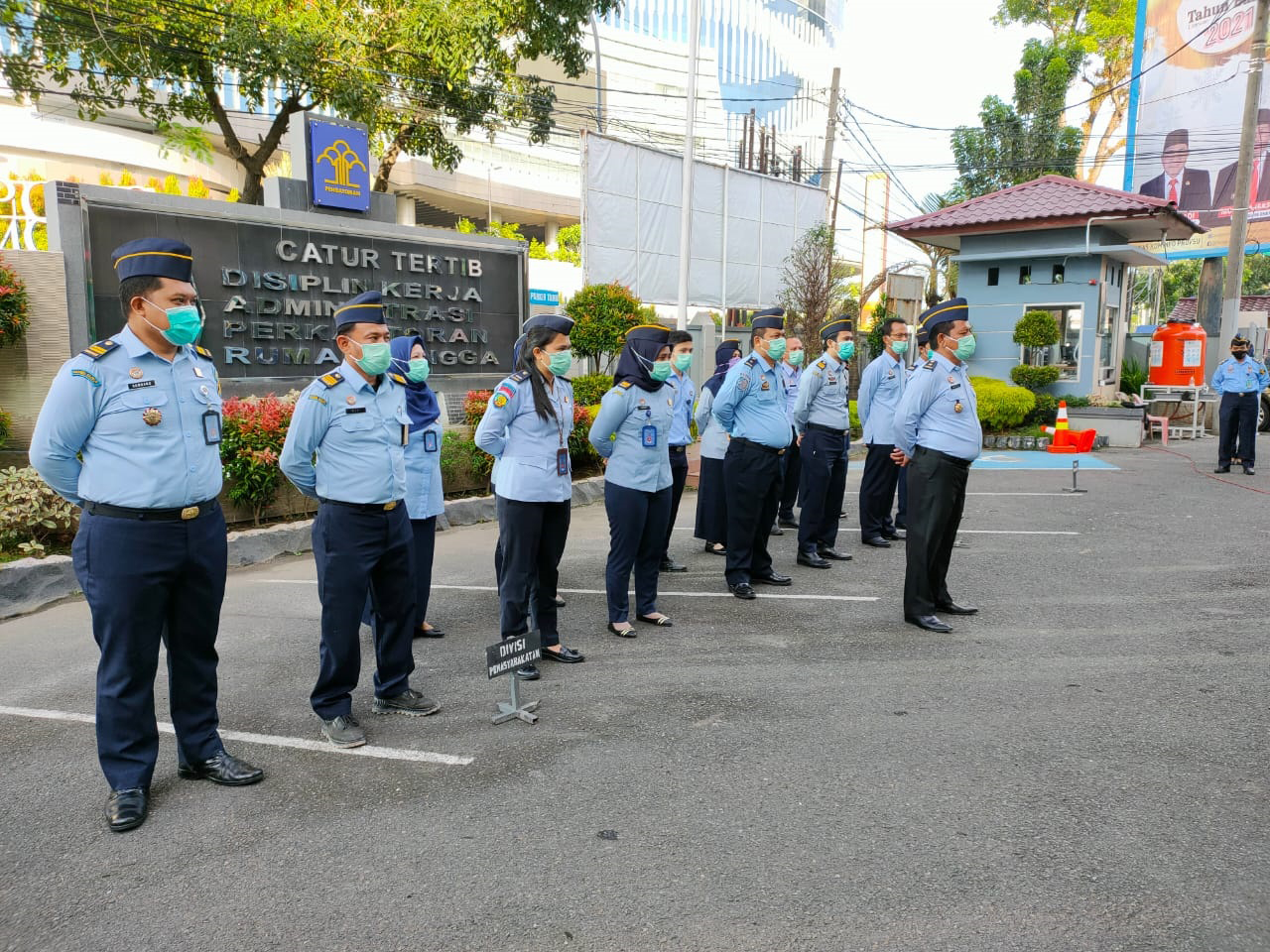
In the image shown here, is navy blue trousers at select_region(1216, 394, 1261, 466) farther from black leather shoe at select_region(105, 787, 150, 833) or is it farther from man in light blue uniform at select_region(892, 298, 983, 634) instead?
black leather shoe at select_region(105, 787, 150, 833)

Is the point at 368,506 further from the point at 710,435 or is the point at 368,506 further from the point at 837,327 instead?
the point at 837,327

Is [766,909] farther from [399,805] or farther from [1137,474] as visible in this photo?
[1137,474]

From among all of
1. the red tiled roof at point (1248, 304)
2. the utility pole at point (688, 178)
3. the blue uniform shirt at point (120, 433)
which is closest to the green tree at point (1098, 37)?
the red tiled roof at point (1248, 304)

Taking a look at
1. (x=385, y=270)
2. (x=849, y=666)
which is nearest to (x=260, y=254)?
(x=385, y=270)

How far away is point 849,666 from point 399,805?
262 centimetres

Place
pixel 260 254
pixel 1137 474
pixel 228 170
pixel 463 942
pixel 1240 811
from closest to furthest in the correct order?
pixel 463 942, pixel 1240 811, pixel 260 254, pixel 1137 474, pixel 228 170

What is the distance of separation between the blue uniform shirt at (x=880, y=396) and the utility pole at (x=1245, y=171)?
13.2 m

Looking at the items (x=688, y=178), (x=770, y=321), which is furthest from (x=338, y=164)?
(x=688, y=178)

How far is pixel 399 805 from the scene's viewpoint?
361 centimetres

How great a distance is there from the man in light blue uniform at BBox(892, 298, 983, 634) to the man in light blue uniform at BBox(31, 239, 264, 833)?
4106 mm

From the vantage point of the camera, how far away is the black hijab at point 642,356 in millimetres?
5621

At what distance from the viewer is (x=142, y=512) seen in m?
3.46

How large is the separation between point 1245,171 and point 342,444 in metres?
20.0

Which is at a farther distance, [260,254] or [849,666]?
[260,254]
